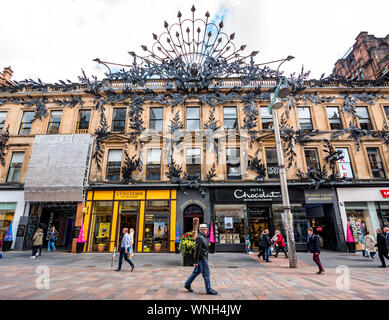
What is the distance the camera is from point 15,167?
1658 centimetres

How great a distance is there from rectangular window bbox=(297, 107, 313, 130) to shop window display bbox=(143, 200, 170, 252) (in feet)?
42.0

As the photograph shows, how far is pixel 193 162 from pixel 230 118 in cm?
496

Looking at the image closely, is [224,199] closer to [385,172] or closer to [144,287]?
[144,287]

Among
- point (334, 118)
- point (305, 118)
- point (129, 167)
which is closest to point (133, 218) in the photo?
point (129, 167)

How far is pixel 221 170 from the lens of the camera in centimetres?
1565

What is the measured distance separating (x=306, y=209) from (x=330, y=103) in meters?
9.22

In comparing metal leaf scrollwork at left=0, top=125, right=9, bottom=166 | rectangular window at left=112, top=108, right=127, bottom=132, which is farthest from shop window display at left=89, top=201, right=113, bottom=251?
metal leaf scrollwork at left=0, top=125, right=9, bottom=166

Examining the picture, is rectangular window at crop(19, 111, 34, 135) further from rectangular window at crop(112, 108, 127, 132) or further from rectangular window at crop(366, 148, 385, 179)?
rectangular window at crop(366, 148, 385, 179)

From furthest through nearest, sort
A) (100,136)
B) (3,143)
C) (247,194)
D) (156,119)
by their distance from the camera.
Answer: (156,119) → (3,143) → (100,136) → (247,194)

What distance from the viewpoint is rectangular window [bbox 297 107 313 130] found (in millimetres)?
16922

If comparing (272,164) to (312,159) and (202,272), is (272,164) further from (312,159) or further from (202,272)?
(202,272)

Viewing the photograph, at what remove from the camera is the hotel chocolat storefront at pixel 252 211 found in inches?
582

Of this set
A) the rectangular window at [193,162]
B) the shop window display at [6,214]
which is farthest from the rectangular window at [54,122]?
the rectangular window at [193,162]
